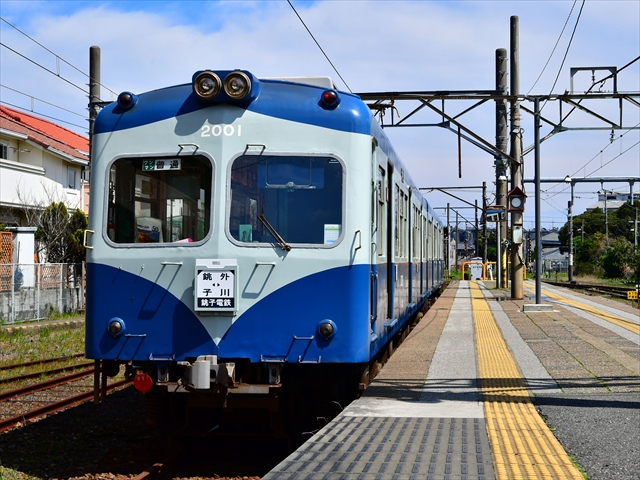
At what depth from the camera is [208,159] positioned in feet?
20.9

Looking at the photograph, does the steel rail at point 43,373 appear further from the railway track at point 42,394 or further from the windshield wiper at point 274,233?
the windshield wiper at point 274,233

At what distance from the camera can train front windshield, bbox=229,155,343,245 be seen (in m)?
6.23

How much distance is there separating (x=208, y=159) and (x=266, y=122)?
55cm

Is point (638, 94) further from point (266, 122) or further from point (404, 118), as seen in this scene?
point (266, 122)

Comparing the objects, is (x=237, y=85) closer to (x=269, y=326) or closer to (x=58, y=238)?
(x=269, y=326)

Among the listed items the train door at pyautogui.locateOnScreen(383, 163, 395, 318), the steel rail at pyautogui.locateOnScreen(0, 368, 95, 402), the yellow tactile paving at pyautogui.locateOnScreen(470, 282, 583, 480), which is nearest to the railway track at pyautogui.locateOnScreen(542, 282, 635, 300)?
the yellow tactile paving at pyautogui.locateOnScreen(470, 282, 583, 480)

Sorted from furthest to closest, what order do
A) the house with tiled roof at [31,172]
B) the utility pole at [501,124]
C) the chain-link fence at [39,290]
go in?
the house with tiled roof at [31,172]
the utility pole at [501,124]
the chain-link fence at [39,290]

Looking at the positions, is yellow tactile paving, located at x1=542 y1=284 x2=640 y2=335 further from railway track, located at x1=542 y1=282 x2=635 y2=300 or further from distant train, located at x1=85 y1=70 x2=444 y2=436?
railway track, located at x1=542 y1=282 x2=635 y2=300

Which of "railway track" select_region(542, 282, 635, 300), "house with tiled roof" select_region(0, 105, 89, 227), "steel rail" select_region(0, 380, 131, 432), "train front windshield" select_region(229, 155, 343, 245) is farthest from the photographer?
"railway track" select_region(542, 282, 635, 300)

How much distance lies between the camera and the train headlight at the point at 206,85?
6.31 meters

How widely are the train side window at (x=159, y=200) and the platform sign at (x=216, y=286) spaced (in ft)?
0.99

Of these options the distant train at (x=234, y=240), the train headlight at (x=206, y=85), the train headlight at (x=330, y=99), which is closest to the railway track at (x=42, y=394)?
the distant train at (x=234, y=240)

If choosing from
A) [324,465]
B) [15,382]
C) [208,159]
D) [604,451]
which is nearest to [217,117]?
[208,159]

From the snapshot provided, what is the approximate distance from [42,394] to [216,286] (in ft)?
17.5
